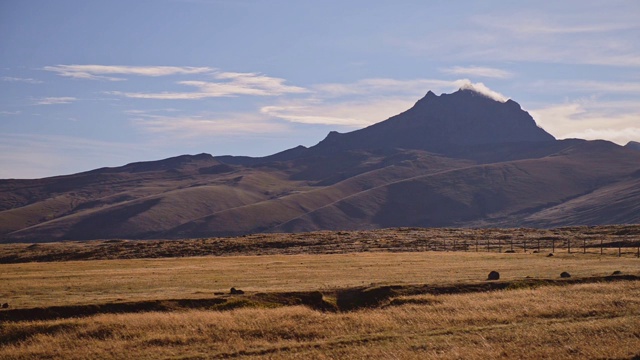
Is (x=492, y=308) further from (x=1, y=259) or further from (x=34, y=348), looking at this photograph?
(x=1, y=259)

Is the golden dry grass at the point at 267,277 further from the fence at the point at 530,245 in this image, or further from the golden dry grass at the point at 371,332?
Result: the fence at the point at 530,245

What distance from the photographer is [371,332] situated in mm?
33062

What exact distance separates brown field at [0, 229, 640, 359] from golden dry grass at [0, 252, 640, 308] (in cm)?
28

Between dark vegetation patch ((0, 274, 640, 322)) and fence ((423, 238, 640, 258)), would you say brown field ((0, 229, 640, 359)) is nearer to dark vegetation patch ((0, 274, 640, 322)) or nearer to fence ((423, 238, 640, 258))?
dark vegetation patch ((0, 274, 640, 322))

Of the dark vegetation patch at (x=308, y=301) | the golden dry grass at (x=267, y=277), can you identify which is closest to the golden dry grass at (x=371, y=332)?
the dark vegetation patch at (x=308, y=301)

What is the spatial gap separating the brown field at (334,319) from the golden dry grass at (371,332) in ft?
0.17

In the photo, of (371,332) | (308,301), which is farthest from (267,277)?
(371,332)

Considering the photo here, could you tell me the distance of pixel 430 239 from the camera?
123 m

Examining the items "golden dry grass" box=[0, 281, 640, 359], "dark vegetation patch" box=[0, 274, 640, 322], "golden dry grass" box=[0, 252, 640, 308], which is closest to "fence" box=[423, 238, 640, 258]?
"golden dry grass" box=[0, 252, 640, 308]

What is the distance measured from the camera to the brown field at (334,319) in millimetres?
29562

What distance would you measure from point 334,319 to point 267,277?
74.3 ft

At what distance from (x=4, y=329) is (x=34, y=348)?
155 inches

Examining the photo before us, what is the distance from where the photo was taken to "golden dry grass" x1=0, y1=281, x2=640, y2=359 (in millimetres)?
28750

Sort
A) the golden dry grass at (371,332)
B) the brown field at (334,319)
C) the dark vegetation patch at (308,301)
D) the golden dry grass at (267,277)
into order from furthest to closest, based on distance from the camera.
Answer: the golden dry grass at (267,277) → the dark vegetation patch at (308,301) → the brown field at (334,319) → the golden dry grass at (371,332)
